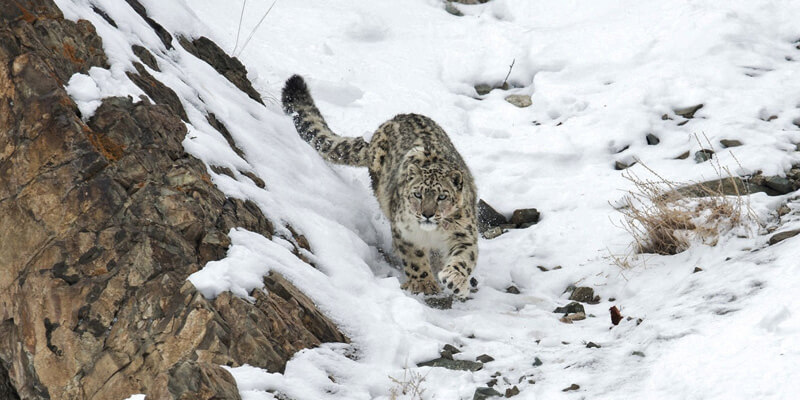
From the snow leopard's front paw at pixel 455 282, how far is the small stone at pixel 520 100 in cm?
504

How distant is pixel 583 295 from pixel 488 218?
237 centimetres

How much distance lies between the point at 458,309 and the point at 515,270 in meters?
1.16

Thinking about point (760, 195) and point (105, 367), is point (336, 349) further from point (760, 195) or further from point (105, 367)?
point (760, 195)

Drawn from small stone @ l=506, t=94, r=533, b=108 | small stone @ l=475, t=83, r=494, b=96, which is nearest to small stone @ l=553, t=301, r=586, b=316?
small stone @ l=506, t=94, r=533, b=108

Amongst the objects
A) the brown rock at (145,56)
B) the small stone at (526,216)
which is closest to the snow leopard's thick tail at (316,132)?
the small stone at (526,216)

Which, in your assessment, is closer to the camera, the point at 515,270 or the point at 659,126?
the point at 515,270

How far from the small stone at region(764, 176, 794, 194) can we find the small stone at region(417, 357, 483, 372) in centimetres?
404

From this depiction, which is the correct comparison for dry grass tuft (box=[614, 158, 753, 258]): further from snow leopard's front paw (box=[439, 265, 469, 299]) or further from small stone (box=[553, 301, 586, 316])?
snow leopard's front paw (box=[439, 265, 469, 299])

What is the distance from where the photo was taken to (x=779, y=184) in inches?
288

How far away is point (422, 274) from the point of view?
751 centimetres

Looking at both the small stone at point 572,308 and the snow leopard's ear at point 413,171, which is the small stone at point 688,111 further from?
the small stone at point 572,308

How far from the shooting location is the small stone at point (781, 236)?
5516mm

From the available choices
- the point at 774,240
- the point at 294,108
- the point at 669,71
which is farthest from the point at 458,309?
the point at 669,71

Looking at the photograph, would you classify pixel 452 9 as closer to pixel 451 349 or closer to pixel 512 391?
pixel 451 349
